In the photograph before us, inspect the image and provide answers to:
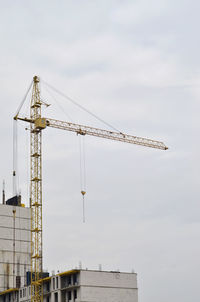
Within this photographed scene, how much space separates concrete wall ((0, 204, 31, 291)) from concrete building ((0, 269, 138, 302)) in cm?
3655

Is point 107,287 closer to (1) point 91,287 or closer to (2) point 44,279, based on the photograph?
(1) point 91,287

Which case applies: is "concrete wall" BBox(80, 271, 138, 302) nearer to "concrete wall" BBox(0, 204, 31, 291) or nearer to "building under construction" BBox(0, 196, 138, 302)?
"building under construction" BBox(0, 196, 138, 302)

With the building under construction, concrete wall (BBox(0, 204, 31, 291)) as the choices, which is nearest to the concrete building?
the building under construction

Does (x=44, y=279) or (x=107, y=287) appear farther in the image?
(x=44, y=279)

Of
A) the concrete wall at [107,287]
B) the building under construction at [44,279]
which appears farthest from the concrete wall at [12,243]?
the concrete wall at [107,287]

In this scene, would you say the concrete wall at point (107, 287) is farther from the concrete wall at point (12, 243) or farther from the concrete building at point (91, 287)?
the concrete wall at point (12, 243)

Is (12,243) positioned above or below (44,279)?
above

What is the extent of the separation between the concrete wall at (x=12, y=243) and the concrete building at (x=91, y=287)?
36.6 m

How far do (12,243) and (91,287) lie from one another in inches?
2061

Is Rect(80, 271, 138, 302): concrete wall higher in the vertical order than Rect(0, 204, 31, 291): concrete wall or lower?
lower

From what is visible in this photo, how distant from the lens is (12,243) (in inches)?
6506

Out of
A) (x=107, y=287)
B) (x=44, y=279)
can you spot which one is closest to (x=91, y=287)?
(x=107, y=287)

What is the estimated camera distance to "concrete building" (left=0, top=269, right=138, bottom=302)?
118 metres

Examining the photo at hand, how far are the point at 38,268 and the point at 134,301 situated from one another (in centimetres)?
2696
